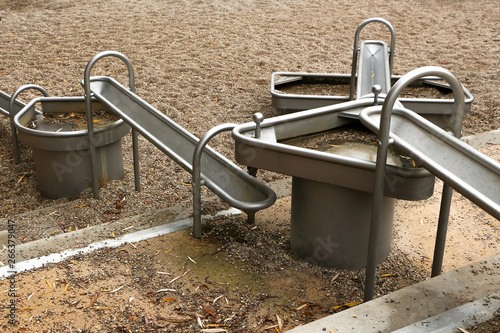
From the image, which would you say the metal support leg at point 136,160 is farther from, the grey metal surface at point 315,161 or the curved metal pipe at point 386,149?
the curved metal pipe at point 386,149

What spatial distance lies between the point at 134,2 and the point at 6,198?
20.4ft

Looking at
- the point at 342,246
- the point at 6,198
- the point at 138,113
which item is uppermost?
the point at 138,113

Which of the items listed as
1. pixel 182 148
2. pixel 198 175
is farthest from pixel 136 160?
pixel 198 175

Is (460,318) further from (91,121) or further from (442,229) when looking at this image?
(91,121)

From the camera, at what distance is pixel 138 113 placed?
4223mm

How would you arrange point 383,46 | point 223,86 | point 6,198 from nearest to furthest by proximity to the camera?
1. point 6,198
2. point 383,46
3. point 223,86

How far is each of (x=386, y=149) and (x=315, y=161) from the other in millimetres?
413

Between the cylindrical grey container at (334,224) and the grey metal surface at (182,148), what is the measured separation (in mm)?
260

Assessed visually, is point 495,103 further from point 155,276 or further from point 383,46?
point 155,276

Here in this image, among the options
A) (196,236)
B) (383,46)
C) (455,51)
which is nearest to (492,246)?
(196,236)

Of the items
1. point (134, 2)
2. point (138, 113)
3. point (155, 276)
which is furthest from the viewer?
point (134, 2)

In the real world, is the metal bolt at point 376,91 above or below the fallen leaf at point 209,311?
above

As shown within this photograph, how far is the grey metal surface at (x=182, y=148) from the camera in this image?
11.6ft

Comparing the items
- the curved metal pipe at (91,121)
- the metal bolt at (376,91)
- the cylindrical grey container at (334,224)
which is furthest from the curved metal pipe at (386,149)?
the curved metal pipe at (91,121)
